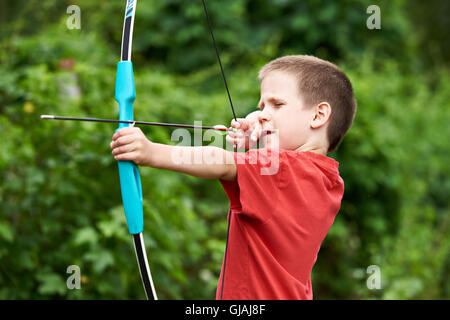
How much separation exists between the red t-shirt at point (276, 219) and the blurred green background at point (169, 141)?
1245mm

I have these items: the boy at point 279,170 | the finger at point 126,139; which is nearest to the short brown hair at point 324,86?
the boy at point 279,170

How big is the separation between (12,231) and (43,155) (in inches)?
18.7

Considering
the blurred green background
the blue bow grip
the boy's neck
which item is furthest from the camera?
the blurred green background

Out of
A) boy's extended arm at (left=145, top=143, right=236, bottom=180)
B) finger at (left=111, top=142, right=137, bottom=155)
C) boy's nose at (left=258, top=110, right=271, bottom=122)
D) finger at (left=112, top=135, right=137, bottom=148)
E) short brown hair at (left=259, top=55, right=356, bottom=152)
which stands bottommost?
boy's extended arm at (left=145, top=143, right=236, bottom=180)

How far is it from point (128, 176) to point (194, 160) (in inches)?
9.4

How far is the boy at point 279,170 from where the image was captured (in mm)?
1401

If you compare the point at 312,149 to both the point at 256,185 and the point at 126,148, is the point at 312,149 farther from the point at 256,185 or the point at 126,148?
the point at 126,148

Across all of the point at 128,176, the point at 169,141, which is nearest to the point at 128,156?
the point at 128,176

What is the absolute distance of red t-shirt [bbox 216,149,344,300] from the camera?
56.1 inches

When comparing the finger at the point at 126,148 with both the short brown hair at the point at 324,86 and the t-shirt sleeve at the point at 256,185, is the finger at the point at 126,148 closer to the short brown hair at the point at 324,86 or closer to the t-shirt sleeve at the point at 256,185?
the t-shirt sleeve at the point at 256,185

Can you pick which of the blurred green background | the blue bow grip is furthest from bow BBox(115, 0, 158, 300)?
the blurred green background

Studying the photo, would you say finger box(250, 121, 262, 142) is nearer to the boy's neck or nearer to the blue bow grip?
the boy's neck

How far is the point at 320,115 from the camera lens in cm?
165

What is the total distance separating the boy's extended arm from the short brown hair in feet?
1.32
